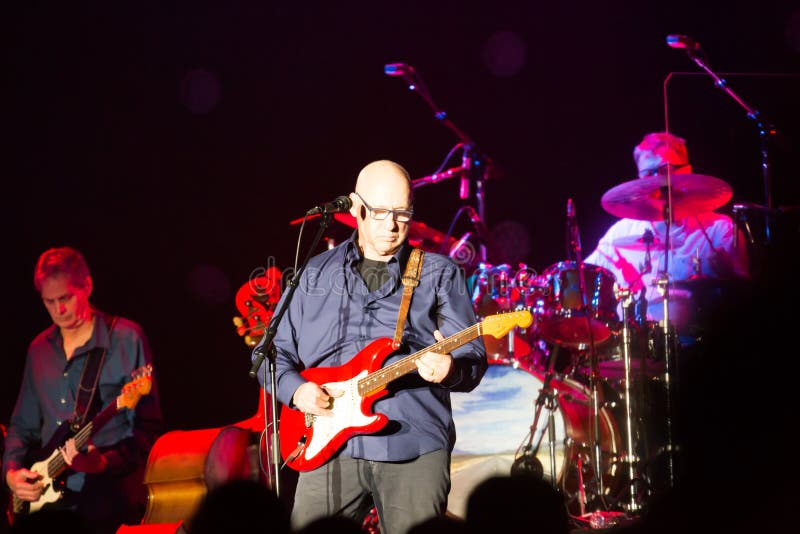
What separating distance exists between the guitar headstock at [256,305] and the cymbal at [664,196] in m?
2.86

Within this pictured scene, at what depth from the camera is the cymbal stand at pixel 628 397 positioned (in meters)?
5.45

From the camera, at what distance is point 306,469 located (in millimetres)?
3443

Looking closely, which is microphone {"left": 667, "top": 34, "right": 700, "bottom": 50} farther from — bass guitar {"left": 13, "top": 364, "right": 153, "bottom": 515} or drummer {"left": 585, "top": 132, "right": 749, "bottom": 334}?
bass guitar {"left": 13, "top": 364, "right": 153, "bottom": 515}

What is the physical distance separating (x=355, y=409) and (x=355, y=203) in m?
1.03

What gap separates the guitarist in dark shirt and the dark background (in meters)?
1.29

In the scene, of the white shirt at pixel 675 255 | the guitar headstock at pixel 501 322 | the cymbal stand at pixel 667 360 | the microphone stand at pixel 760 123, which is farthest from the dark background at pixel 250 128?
the guitar headstock at pixel 501 322

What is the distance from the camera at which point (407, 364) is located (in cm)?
338

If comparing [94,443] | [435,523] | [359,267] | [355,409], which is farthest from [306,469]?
[94,443]

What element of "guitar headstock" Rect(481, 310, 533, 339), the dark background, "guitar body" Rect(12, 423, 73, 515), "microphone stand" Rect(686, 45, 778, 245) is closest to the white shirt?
"microphone stand" Rect(686, 45, 778, 245)

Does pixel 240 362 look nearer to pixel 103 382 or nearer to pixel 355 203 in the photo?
pixel 103 382

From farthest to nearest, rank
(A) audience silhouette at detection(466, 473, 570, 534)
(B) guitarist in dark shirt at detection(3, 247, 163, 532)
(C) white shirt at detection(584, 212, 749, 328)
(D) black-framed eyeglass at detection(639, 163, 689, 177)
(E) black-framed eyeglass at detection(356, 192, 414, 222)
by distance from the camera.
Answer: (D) black-framed eyeglass at detection(639, 163, 689, 177), (C) white shirt at detection(584, 212, 749, 328), (B) guitarist in dark shirt at detection(3, 247, 163, 532), (E) black-framed eyeglass at detection(356, 192, 414, 222), (A) audience silhouette at detection(466, 473, 570, 534)

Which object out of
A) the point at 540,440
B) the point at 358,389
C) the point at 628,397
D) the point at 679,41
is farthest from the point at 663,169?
the point at 358,389

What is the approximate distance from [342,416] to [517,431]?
2978mm

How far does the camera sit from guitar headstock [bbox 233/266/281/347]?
6.26m
